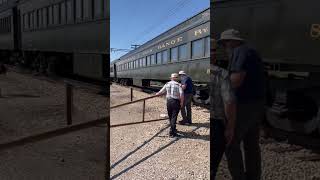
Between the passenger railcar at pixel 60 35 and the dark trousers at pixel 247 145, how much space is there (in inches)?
31.5

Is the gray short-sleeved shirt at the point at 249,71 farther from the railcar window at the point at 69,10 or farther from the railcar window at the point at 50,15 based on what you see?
the railcar window at the point at 50,15

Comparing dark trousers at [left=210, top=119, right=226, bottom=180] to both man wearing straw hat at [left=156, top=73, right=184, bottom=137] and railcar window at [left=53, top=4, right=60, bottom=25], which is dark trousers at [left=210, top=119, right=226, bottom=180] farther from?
railcar window at [left=53, top=4, right=60, bottom=25]

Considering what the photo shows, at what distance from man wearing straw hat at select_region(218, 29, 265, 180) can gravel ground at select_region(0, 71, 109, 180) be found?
0.85 m

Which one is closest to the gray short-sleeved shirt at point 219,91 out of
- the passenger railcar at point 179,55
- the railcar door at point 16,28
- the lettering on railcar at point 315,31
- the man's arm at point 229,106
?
the man's arm at point 229,106

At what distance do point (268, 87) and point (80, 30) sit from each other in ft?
3.54

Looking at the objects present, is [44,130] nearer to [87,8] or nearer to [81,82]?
[81,82]

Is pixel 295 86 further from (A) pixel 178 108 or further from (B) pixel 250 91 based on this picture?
(A) pixel 178 108

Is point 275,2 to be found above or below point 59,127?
above

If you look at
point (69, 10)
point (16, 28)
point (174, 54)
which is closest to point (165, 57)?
point (174, 54)

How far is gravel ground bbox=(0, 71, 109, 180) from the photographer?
7.83 ft

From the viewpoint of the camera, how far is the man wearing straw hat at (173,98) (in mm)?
2111

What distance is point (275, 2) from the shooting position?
1.57 metres

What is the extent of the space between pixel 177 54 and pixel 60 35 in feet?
2.39

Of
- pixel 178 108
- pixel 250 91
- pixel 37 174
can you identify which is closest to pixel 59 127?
pixel 37 174
